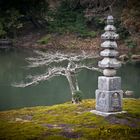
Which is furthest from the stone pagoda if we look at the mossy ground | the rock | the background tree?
the rock

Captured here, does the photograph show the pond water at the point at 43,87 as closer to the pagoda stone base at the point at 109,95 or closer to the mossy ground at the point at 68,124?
the mossy ground at the point at 68,124

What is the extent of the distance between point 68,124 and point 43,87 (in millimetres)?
11466

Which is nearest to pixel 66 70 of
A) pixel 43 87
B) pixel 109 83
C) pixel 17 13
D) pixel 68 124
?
pixel 109 83

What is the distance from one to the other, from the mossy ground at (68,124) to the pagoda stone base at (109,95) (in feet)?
0.84

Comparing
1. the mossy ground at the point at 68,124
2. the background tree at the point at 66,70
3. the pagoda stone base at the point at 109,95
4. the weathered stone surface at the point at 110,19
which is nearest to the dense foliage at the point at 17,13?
the background tree at the point at 66,70

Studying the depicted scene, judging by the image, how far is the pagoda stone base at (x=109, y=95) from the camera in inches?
384

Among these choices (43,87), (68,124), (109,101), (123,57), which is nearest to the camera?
(68,124)

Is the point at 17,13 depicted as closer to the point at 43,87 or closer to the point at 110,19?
the point at 43,87

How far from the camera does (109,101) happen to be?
973 centimetres

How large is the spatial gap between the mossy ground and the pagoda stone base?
0.84ft

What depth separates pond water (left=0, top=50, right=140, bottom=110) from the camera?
17688 mm

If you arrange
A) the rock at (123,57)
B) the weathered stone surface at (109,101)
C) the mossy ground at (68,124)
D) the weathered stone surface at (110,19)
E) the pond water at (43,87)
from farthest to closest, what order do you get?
the rock at (123,57) → the pond water at (43,87) → the weathered stone surface at (110,19) → the weathered stone surface at (109,101) → the mossy ground at (68,124)

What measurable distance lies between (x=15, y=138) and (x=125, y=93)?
11256mm

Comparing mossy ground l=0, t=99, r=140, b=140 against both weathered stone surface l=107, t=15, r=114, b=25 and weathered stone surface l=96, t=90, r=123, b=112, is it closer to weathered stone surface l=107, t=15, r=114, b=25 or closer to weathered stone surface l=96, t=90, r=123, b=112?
weathered stone surface l=96, t=90, r=123, b=112
